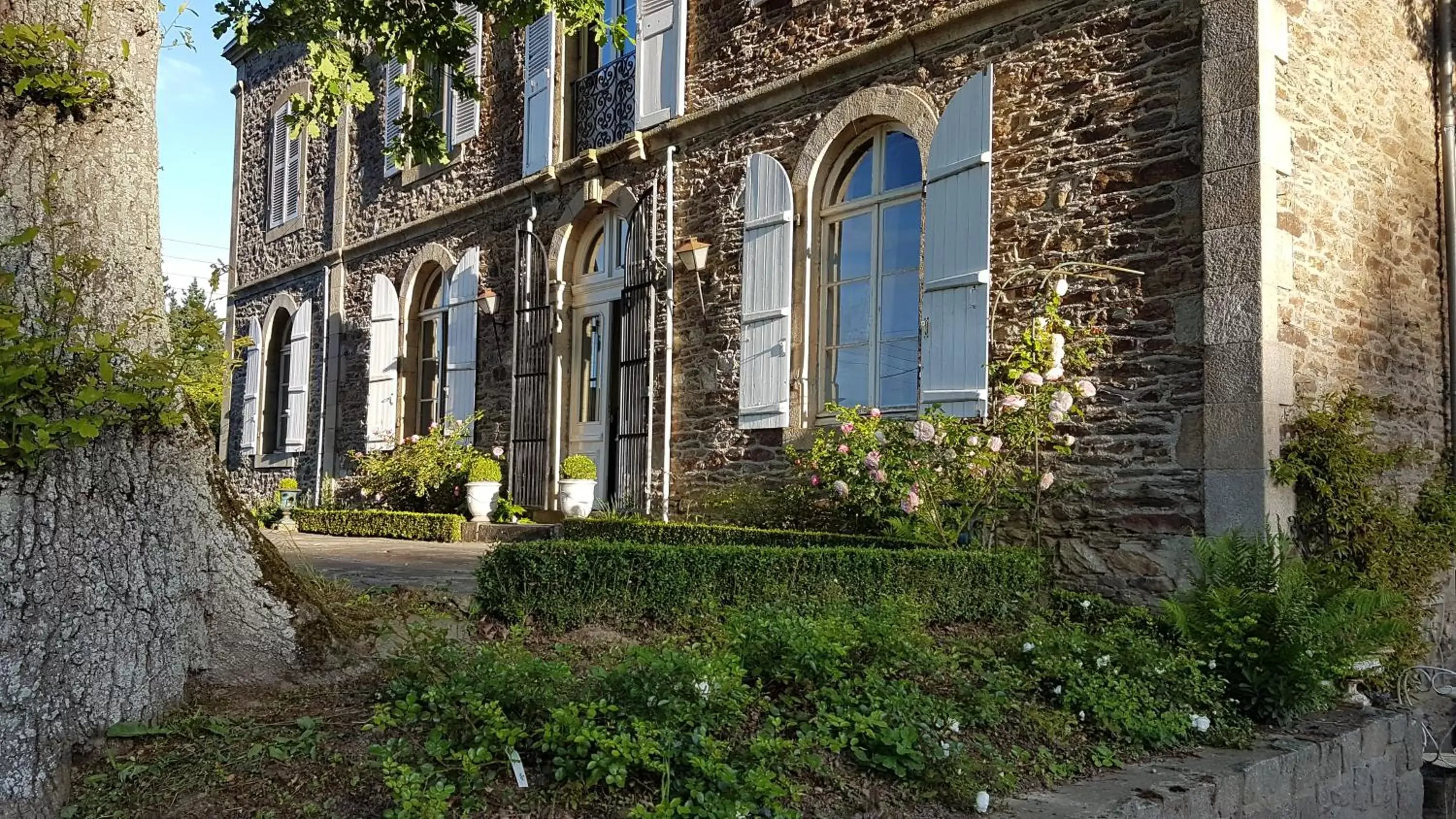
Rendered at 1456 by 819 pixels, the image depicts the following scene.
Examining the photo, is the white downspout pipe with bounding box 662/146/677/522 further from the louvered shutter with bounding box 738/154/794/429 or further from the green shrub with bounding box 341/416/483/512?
the green shrub with bounding box 341/416/483/512

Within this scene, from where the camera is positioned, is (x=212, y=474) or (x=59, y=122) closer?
(x=59, y=122)

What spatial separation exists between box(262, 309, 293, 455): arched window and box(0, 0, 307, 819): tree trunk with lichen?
12.9m

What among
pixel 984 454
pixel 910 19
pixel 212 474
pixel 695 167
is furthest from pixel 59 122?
pixel 695 167

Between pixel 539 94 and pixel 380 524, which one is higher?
pixel 539 94

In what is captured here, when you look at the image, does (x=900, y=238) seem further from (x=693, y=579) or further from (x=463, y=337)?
(x=463, y=337)

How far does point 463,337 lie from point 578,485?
2.86 m

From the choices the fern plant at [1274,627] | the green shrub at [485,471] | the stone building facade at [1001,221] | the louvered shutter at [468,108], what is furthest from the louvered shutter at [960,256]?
the louvered shutter at [468,108]

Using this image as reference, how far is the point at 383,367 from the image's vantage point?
12633 mm

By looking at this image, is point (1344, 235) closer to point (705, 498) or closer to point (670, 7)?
point (705, 498)

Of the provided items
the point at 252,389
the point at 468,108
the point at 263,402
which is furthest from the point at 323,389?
the point at 468,108

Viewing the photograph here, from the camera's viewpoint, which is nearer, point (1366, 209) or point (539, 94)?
point (1366, 209)

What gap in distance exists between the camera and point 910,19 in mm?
7348

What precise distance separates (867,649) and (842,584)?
3.47 feet

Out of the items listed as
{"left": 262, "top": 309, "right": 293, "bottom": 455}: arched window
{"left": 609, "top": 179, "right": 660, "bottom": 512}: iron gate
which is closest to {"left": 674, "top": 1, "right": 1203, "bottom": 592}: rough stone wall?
{"left": 609, "top": 179, "right": 660, "bottom": 512}: iron gate
